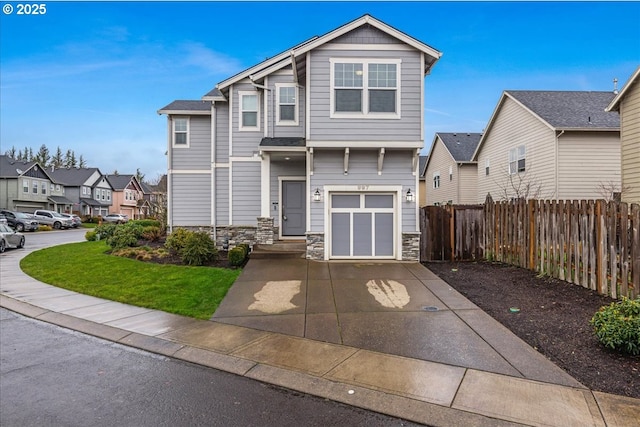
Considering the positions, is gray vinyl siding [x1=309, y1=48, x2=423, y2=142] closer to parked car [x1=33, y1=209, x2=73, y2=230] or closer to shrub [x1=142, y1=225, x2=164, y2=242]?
shrub [x1=142, y1=225, x2=164, y2=242]

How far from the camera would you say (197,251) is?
10711mm

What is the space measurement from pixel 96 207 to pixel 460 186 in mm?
50708

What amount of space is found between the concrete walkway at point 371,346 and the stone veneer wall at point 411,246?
2.61m

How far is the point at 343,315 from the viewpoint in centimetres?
596

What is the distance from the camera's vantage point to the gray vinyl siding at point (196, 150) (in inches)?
605

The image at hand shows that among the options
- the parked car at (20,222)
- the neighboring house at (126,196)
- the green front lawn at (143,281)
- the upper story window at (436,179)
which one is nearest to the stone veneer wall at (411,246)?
the green front lawn at (143,281)

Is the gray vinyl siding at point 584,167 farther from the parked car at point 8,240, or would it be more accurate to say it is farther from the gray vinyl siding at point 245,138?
the parked car at point 8,240

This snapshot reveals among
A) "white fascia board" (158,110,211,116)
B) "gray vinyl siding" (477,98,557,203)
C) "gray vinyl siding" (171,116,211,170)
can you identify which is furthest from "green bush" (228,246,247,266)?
"gray vinyl siding" (477,98,557,203)

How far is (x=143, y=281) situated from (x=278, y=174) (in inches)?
242

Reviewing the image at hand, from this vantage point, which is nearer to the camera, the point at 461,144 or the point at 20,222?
the point at 461,144

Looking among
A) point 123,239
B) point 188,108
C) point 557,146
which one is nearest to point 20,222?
point 123,239

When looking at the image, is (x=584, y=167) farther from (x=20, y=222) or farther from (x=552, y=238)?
(x=20, y=222)

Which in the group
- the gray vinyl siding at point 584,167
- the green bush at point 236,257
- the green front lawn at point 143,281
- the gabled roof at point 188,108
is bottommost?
the green front lawn at point 143,281

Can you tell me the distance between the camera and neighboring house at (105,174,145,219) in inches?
2283
